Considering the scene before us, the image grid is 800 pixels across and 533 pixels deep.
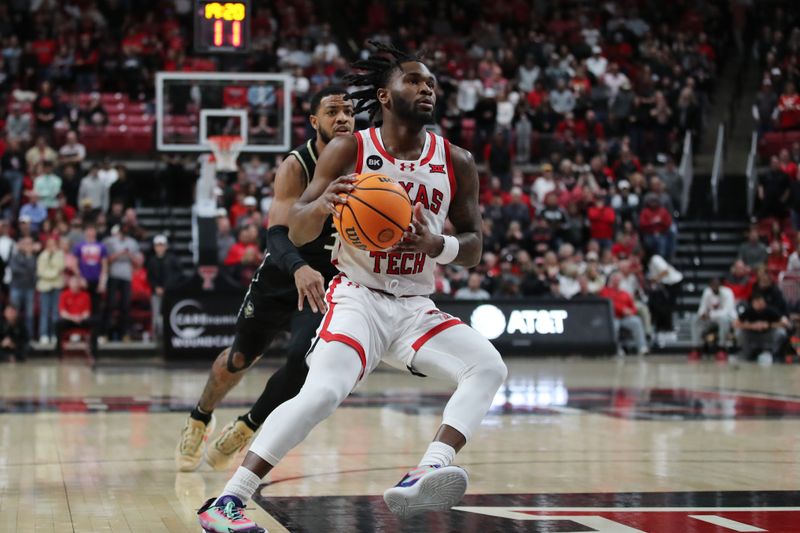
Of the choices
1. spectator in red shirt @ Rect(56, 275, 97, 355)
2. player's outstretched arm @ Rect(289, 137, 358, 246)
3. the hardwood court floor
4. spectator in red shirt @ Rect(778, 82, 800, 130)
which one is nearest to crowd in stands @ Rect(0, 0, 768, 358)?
spectator in red shirt @ Rect(56, 275, 97, 355)

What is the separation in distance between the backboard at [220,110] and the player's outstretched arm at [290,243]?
1210 cm

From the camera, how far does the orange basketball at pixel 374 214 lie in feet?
16.9

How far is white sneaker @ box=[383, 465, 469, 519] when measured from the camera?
4.97 metres

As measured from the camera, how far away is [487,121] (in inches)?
968

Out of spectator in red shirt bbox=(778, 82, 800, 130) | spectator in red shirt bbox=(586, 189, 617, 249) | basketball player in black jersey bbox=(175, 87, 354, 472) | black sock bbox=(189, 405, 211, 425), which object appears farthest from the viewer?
spectator in red shirt bbox=(778, 82, 800, 130)

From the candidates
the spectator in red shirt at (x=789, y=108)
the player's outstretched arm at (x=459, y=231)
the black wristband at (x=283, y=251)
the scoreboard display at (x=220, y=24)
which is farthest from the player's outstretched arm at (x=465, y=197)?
the spectator in red shirt at (x=789, y=108)

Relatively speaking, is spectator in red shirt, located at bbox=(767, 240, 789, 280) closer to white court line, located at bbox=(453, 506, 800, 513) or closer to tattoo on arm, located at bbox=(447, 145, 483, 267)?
white court line, located at bbox=(453, 506, 800, 513)

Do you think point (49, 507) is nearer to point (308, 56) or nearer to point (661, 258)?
point (661, 258)

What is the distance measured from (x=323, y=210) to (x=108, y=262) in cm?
1432

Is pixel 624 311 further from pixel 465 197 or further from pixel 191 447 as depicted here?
pixel 465 197

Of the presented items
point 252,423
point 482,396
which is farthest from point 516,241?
point 482,396

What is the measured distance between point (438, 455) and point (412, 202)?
1117 mm

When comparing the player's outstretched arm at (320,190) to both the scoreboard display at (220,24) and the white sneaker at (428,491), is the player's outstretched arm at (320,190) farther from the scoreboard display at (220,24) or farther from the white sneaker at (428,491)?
the scoreboard display at (220,24)

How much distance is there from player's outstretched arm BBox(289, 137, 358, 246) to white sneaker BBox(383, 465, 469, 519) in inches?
46.0
